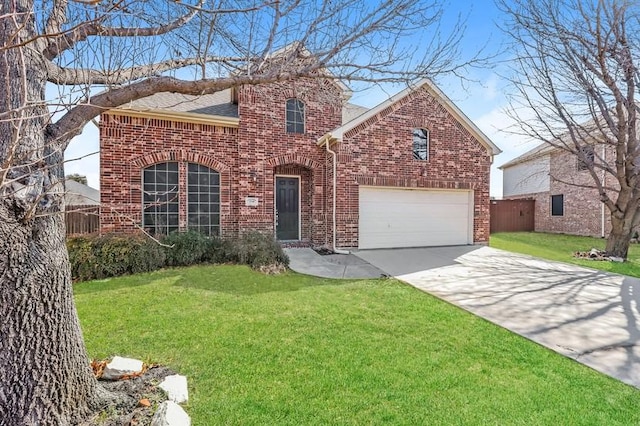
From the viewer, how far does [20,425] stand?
2131 millimetres

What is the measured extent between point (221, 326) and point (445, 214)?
9.82 metres

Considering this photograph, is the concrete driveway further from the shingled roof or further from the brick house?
the shingled roof

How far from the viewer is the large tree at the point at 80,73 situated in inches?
84.8

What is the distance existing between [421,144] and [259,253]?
23.5 ft

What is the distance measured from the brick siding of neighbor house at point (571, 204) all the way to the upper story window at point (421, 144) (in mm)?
8626

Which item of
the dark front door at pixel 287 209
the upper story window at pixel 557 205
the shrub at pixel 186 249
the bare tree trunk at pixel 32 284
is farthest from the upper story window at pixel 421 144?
the upper story window at pixel 557 205

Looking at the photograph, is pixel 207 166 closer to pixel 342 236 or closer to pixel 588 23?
pixel 342 236

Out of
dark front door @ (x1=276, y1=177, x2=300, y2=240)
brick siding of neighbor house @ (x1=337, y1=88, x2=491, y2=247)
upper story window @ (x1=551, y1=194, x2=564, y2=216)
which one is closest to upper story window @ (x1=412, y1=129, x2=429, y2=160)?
brick siding of neighbor house @ (x1=337, y1=88, x2=491, y2=247)

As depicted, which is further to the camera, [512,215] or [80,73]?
[512,215]

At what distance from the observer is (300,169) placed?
11.5 meters

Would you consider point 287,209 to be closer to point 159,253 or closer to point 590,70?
point 159,253

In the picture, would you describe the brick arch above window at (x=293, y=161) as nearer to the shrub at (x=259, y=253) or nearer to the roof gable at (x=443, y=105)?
the roof gable at (x=443, y=105)

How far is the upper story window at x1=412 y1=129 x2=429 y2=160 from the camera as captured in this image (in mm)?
11593

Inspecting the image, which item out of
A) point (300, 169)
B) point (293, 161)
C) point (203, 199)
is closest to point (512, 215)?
point (300, 169)
